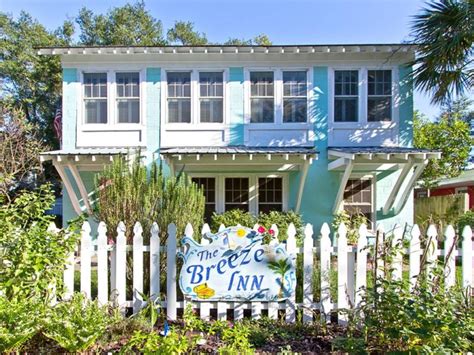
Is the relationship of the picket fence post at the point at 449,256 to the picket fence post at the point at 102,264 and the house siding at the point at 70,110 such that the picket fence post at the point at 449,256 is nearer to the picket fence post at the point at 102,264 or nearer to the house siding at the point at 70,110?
the picket fence post at the point at 102,264

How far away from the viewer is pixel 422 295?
10.9 ft

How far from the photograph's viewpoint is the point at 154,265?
442 centimetres

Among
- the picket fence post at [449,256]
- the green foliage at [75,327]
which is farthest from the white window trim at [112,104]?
the picket fence post at [449,256]

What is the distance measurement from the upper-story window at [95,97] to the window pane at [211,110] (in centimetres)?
295

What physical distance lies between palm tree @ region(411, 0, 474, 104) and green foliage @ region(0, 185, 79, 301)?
894 centimetres

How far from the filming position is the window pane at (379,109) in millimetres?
10273

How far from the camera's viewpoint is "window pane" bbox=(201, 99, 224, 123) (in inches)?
407

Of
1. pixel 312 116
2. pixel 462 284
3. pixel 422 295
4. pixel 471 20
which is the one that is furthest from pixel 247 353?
pixel 471 20

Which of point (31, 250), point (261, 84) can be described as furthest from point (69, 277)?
point (261, 84)

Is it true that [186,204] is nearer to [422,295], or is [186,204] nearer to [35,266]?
[35,266]

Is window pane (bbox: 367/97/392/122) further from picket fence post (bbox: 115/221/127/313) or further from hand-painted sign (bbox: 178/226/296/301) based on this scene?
picket fence post (bbox: 115/221/127/313)

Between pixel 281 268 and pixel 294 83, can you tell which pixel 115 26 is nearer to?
pixel 294 83

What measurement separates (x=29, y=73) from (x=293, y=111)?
16387 millimetres

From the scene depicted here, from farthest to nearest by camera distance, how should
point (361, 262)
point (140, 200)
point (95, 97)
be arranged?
point (95, 97) < point (140, 200) < point (361, 262)
